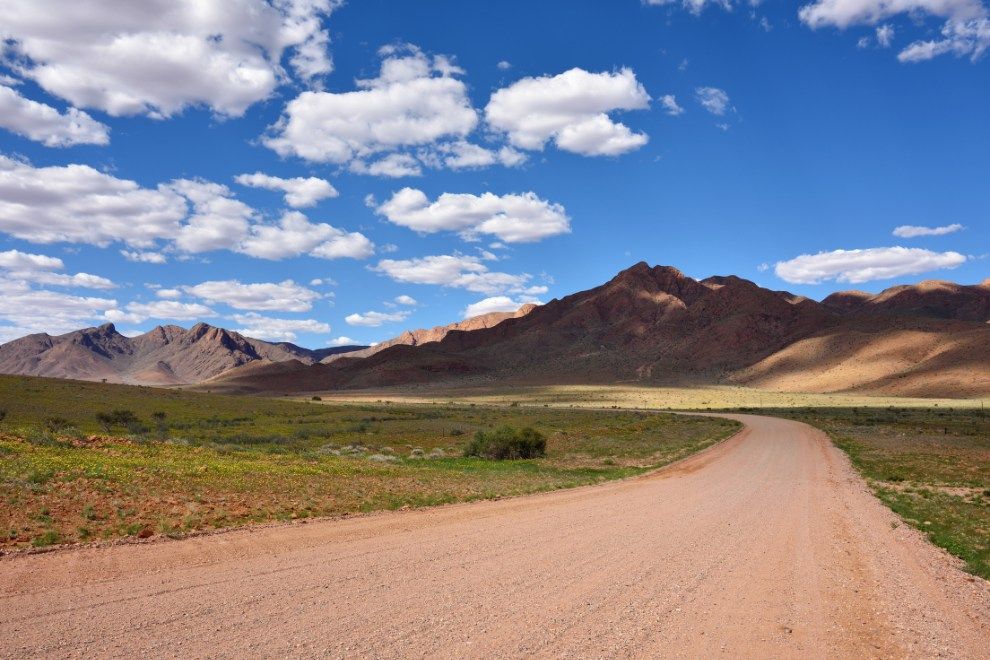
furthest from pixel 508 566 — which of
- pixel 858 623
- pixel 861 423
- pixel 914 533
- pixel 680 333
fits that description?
pixel 680 333

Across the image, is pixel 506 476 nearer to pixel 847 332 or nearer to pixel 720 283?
pixel 847 332

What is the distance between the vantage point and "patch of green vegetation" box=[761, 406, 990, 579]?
13.0 m

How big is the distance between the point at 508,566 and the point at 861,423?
2018 inches

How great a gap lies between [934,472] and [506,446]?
16.6 metres

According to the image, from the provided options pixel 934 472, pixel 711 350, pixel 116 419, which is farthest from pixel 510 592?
pixel 711 350

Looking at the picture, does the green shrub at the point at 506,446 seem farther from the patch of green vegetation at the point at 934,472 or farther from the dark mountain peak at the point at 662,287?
the dark mountain peak at the point at 662,287

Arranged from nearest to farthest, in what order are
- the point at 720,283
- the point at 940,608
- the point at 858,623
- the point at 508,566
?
the point at 858,623, the point at 940,608, the point at 508,566, the point at 720,283

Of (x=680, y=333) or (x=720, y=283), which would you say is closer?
(x=680, y=333)

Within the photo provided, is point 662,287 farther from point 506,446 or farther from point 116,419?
point 506,446

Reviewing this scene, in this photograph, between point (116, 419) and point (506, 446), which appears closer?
point (506, 446)

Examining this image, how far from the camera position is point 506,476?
2170 centimetres

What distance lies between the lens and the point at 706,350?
156 m

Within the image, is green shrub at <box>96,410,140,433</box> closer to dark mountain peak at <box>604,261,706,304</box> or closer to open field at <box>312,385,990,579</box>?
open field at <box>312,385,990,579</box>

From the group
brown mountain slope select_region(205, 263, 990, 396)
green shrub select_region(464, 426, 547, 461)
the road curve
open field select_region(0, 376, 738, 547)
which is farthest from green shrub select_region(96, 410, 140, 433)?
brown mountain slope select_region(205, 263, 990, 396)
